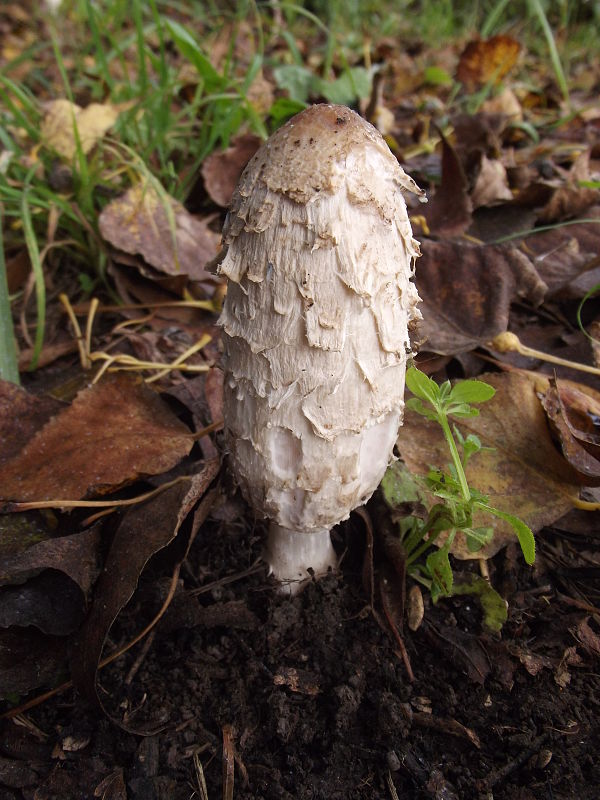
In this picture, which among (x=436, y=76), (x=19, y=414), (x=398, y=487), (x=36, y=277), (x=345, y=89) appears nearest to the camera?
(x=398, y=487)

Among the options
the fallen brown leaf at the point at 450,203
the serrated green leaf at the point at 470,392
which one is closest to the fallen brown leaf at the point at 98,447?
the serrated green leaf at the point at 470,392

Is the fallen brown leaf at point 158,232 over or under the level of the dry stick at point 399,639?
over

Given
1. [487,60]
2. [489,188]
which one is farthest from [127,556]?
[487,60]

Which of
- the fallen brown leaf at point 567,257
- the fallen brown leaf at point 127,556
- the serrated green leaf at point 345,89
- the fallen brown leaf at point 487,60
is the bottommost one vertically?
the fallen brown leaf at point 127,556

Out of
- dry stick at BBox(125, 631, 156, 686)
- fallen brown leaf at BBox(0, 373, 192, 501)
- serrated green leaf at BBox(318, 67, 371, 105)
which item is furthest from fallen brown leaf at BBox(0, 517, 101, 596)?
serrated green leaf at BBox(318, 67, 371, 105)

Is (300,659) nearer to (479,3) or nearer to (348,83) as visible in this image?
(348,83)

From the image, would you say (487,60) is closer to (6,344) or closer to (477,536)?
(6,344)

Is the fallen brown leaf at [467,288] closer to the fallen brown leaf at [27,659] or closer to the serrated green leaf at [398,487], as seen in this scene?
the serrated green leaf at [398,487]
